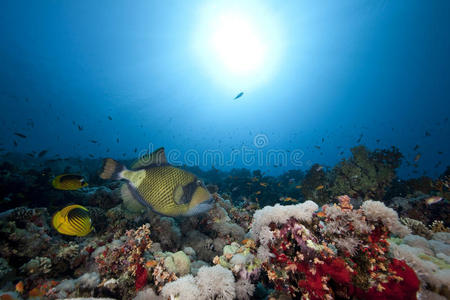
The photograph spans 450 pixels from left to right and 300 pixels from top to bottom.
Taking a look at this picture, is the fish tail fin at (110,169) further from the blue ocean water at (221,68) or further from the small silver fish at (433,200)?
the blue ocean water at (221,68)

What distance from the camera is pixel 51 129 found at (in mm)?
64500

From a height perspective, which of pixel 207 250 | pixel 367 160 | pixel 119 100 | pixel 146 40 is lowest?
pixel 207 250

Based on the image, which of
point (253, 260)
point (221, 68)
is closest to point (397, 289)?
point (253, 260)

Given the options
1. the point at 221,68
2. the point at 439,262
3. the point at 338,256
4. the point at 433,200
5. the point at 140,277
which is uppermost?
the point at 221,68

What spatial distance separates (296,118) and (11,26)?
4116 inches

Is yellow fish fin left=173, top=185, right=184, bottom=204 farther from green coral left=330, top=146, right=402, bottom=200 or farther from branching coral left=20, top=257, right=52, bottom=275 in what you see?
green coral left=330, top=146, right=402, bottom=200

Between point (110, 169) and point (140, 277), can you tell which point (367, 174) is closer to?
point (140, 277)

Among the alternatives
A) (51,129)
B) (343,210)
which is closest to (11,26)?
(51,129)

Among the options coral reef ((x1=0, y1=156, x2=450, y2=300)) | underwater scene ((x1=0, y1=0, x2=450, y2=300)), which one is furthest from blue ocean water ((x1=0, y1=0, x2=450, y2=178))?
coral reef ((x1=0, y1=156, x2=450, y2=300))

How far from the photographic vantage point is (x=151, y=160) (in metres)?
2.25

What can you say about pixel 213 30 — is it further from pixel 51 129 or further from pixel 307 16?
pixel 51 129

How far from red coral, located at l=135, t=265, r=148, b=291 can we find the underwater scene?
3cm

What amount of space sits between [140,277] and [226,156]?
120 metres

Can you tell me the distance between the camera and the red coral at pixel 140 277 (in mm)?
2137
